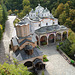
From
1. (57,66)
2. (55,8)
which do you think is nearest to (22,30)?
(57,66)

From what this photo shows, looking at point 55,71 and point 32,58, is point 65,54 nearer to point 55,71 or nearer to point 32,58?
point 55,71

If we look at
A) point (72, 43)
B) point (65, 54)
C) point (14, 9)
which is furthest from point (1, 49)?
point (14, 9)

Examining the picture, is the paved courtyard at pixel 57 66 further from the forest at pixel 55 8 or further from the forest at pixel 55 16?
the forest at pixel 55 8

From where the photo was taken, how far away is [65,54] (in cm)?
2197

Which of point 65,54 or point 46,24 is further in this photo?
point 46,24

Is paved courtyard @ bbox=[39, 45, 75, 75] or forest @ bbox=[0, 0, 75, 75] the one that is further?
paved courtyard @ bbox=[39, 45, 75, 75]

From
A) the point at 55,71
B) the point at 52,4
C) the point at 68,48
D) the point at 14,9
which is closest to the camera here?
the point at 55,71

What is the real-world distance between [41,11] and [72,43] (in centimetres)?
1412

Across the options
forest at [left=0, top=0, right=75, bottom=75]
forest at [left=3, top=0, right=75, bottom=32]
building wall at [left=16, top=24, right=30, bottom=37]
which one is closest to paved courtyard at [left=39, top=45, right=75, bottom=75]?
forest at [left=0, top=0, right=75, bottom=75]

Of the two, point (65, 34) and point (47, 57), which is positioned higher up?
point (65, 34)

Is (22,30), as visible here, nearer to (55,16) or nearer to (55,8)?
(55,16)

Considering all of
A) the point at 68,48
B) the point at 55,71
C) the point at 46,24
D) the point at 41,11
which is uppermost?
the point at 41,11

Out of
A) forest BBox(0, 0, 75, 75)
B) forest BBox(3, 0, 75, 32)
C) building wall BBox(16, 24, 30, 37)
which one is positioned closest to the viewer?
forest BBox(0, 0, 75, 75)

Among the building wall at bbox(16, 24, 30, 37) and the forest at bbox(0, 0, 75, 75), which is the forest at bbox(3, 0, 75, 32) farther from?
the building wall at bbox(16, 24, 30, 37)
